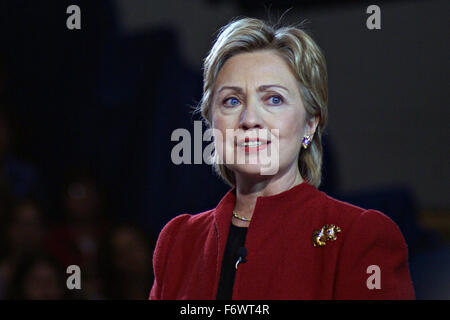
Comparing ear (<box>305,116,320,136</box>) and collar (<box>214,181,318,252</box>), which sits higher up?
ear (<box>305,116,320,136</box>)

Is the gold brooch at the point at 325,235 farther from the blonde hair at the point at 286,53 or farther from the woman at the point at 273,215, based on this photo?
the blonde hair at the point at 286,53

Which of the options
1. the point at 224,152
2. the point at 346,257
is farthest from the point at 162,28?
the point at 346,257

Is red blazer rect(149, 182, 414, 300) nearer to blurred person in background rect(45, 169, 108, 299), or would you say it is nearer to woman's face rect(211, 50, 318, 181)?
woman's face rect(211, 50, 318, 181)

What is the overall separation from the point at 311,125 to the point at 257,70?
17 centimetres

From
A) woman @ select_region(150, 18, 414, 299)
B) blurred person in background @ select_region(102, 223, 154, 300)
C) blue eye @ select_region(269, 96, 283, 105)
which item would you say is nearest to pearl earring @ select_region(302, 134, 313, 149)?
woman @ select_region(150, 18, 414, 299)

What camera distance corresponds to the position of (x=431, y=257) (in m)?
1.93

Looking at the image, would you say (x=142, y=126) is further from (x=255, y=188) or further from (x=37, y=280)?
(x=255, y=188)

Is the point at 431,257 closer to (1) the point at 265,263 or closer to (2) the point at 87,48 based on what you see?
(1) the point at 265,263

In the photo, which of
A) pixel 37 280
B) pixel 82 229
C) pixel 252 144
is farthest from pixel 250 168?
pixel 82 229

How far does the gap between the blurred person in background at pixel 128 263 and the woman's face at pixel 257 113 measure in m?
1.31

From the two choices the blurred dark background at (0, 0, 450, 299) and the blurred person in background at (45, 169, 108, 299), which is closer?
the blurred dark background at (0, 0, 450, 299)

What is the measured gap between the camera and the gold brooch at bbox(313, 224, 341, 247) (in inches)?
40.9

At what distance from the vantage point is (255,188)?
3.84 feet
